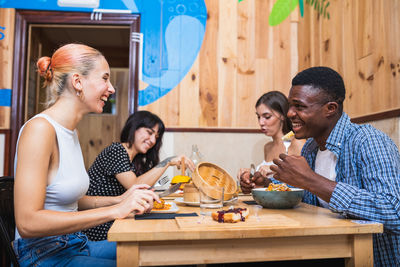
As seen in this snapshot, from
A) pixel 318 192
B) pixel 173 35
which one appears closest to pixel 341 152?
pixel 318 192

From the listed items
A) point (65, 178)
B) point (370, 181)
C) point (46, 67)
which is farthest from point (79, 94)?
point (370, 181)

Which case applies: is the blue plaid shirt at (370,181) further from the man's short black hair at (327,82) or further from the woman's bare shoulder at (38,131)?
the woman's bare shoulder at (38,131)

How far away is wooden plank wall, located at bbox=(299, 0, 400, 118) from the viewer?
211 cm

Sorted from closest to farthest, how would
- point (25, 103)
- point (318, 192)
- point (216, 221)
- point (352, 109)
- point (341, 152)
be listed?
point (216, 221)
point (318, 192)
point (341, 152)
point (352, 109)
point (25, 103)

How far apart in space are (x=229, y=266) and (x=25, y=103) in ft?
9.22

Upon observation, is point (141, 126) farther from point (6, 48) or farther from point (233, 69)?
point (6, 48)

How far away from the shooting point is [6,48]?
338cm

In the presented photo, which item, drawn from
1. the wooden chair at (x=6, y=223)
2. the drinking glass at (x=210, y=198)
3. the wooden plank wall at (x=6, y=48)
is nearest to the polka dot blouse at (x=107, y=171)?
the wooden chair at (x=6, y=223)

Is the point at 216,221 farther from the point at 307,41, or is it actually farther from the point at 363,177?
the point at 307,41

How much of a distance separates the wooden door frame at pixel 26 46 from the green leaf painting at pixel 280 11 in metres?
1.42

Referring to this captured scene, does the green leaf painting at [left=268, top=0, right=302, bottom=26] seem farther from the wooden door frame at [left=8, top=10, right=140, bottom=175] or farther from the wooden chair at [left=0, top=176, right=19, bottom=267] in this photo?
the wooden chair at [left=0, top=176, right=19, bottom=267]

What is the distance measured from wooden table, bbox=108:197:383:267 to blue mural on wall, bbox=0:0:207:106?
260 centimetres

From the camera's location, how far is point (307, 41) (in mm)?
3516

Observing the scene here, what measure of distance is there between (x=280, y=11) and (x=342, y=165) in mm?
2772
